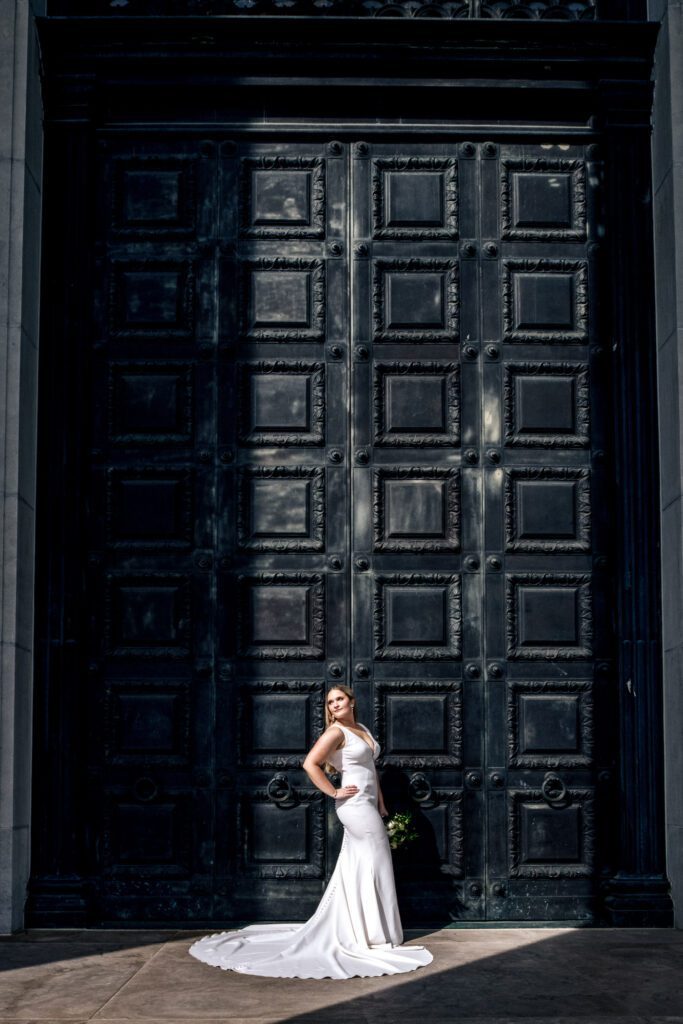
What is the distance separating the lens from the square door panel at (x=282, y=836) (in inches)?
390

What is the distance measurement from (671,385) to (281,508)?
310cm

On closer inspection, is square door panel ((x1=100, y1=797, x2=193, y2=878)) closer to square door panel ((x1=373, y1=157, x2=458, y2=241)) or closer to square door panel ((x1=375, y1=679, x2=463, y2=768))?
square door panel ((x1=375, y1=679, x2=463, y2=768))

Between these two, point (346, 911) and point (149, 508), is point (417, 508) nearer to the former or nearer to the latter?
point (149, 508)

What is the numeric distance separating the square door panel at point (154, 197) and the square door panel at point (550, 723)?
4490 mm

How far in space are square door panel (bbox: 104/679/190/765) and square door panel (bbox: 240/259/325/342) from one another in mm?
2829

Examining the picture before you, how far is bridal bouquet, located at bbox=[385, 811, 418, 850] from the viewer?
9.59 meters

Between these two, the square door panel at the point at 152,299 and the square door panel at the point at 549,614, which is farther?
the square door panel at the point at 152,299

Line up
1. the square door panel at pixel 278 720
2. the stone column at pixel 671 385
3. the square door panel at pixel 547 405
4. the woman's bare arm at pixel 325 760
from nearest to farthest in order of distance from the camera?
the woman's bare arm at pixel 325 760, the stone column at pixel 671 385, the square door panel at pixel 278 720, the square door panel at pixel 547 405

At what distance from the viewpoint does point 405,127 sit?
10.6 metres

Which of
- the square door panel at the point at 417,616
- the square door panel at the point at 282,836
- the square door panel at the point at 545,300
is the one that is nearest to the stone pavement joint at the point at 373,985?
the square door panel at the point at 282,836

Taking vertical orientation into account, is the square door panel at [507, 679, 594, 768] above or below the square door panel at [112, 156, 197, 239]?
below

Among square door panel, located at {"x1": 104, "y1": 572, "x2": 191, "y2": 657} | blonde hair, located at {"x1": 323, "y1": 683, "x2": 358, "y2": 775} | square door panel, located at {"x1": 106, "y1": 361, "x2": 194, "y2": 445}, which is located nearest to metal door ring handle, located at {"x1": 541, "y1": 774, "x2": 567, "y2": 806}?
blonde hair, located at {"x1": 323, "y1": 683, "x2": 358, "y2": 775}

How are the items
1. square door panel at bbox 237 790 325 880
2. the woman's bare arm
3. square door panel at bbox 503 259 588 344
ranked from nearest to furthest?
the woman's bare arm < square door panel at bbox 237 790 325 880 < square door panel at bbox 503 259 588 344

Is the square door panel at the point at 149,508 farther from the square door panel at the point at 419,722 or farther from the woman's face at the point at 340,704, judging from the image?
the square door panel at the point at 419,722
